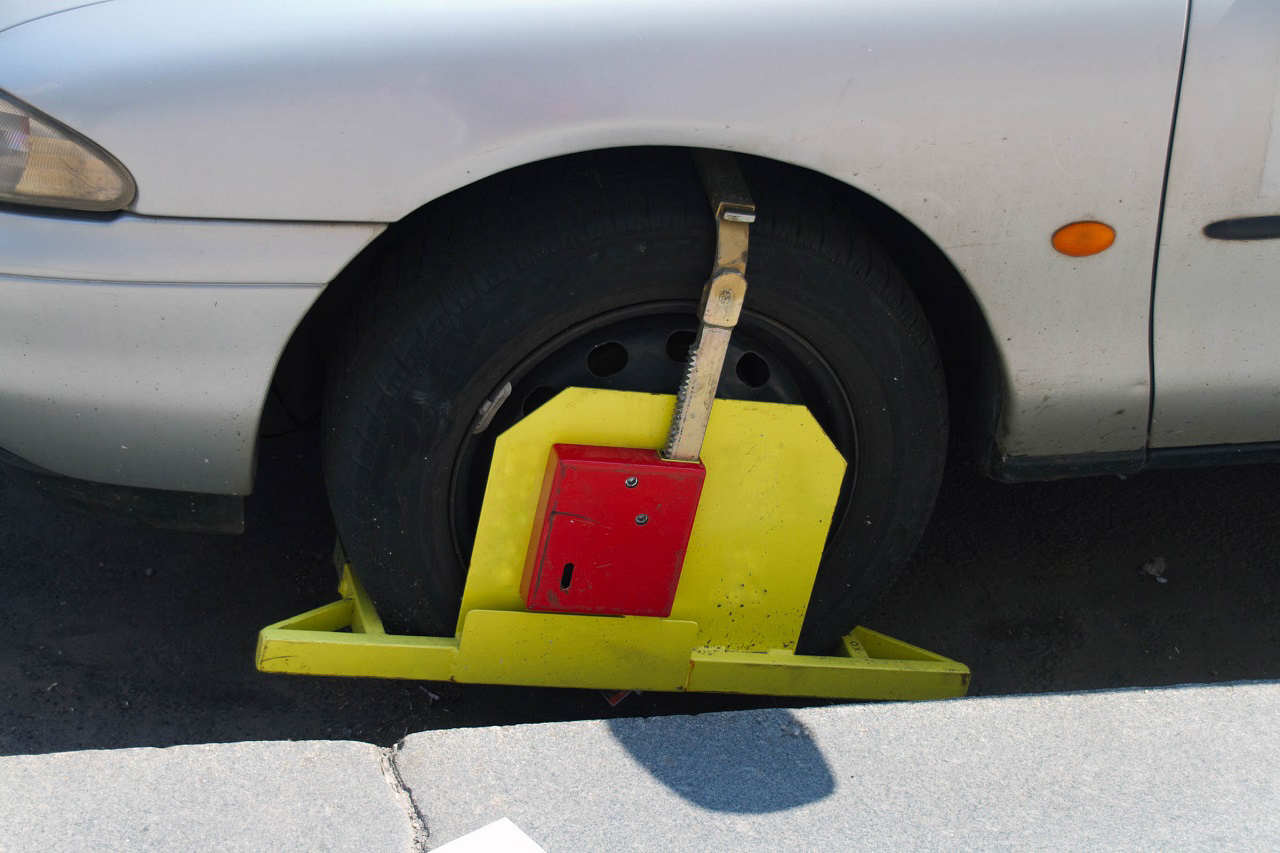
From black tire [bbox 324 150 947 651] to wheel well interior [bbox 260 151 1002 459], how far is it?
0.09 metres

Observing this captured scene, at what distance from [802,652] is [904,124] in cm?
103

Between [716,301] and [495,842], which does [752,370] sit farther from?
[495,842]

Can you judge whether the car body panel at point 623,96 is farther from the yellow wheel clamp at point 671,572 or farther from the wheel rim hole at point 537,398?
the wheel rim hole at point 537,398

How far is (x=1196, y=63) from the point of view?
5.96 ft

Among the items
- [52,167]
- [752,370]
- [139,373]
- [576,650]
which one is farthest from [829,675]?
[52,167]

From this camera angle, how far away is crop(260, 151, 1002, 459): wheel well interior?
2086 millimetres

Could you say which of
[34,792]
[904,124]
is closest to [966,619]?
[904,124]

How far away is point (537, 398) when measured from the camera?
2039 mm

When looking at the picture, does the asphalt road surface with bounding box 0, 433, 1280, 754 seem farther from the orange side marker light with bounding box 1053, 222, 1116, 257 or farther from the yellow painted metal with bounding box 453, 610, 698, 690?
the orange side marker light with bounding box 1053, 222, 1116, 257

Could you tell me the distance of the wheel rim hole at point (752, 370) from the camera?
2074 millimetres

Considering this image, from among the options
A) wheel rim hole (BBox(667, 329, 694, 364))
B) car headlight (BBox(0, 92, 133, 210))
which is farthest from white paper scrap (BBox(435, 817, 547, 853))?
car headlight (BBox(0, 92, 133, 210))

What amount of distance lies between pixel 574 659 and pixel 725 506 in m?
0.38

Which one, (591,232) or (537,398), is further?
(537,398)

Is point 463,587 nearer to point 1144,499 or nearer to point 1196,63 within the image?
point 1196,63
